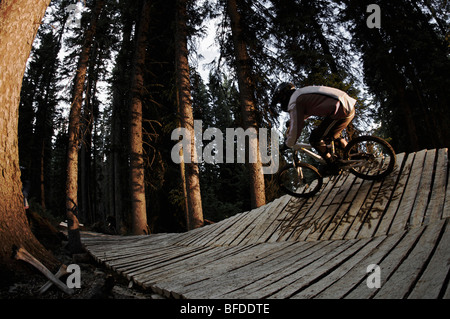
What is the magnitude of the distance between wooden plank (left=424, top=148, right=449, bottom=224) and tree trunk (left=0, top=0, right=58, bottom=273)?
5138 millimetres

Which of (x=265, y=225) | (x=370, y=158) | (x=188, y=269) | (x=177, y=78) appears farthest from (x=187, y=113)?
(x=188, y=269)

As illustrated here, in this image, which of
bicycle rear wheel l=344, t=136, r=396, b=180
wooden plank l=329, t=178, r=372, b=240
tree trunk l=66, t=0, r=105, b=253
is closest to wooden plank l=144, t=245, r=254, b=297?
wooden plank l=329, t=178, r=372, b=240

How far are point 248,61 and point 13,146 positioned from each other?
7.90 meters

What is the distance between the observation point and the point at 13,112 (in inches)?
156

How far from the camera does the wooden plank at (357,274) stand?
6.78 feet

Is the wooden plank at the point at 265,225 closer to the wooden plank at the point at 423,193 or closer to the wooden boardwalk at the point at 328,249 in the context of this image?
the wooden boardwalk at the point at 328,249

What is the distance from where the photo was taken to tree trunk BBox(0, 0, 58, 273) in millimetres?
3603

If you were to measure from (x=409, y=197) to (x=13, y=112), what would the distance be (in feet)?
20.2

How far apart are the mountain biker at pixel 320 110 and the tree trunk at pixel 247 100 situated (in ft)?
13.3

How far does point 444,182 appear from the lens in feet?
12.6

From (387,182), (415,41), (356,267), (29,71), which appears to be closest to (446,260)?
(356,267)
